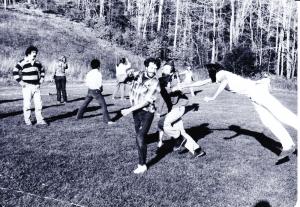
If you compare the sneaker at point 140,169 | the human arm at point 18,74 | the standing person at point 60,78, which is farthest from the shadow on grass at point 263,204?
Answer: the standing person at point 60,78

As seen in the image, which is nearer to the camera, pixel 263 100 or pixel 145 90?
pixel 145 90

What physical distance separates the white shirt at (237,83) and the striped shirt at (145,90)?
2.03 meters

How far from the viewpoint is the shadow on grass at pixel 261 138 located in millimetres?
9954

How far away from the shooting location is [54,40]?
Answer: 46.0 meters

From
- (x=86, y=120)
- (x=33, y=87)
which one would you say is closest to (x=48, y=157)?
(x=33, y=87)

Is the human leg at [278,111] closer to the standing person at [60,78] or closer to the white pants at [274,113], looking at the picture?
the white pants at [274,113]

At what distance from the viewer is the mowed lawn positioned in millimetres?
5961

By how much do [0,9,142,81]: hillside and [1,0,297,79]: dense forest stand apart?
126 inches

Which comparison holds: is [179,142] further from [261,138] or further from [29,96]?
[29,96]

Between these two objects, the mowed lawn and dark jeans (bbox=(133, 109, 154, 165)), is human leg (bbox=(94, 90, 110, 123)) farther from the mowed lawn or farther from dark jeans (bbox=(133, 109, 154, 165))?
dark jeans (bbox=(133, 109, 154, 165))

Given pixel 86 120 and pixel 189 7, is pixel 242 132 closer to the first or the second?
pixel 86 120

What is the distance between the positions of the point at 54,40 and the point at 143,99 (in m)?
41.3

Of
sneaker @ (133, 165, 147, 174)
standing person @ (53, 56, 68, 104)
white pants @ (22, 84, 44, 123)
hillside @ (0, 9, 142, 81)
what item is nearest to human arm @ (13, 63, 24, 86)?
white pants @ (22, 84, 44, 123)

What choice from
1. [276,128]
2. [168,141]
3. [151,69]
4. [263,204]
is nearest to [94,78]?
[168,141]
